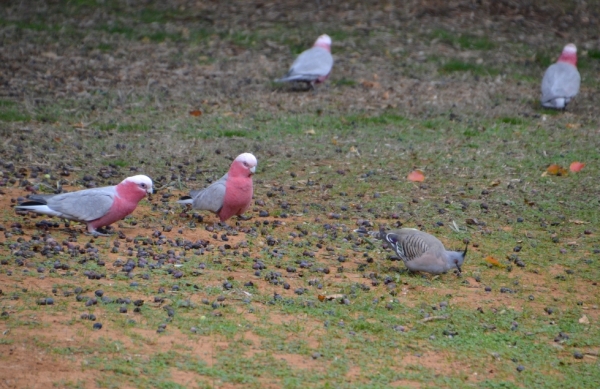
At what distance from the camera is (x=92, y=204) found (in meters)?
6.40

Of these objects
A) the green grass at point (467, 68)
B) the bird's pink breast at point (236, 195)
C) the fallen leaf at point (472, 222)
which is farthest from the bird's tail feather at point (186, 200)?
the green grass at point (467, 68)

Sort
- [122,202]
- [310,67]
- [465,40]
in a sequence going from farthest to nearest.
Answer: [465,40], [310,67], [122,202]

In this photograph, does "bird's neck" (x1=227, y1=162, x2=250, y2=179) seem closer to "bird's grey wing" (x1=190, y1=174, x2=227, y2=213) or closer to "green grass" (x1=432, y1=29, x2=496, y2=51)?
"bird's grey wing" (x1=190, y1=174, x2=227, y2=213)

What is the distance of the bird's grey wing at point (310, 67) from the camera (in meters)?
11.6

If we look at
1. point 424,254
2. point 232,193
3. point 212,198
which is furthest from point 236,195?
point 424,254

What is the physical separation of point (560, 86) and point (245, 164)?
5.92m

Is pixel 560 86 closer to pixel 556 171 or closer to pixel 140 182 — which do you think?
pixel 556 171

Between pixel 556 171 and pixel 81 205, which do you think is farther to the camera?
pixel 556 171

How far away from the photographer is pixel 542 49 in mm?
14195

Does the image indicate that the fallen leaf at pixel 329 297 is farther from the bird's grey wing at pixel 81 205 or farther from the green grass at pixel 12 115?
the green grass at pixel 12 115

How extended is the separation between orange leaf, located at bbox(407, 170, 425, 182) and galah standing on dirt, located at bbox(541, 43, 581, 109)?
3.43m

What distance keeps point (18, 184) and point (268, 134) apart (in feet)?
10.6

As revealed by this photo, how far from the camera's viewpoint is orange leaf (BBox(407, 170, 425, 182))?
8.46 meters

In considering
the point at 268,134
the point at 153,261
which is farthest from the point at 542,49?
the point at 153,261
